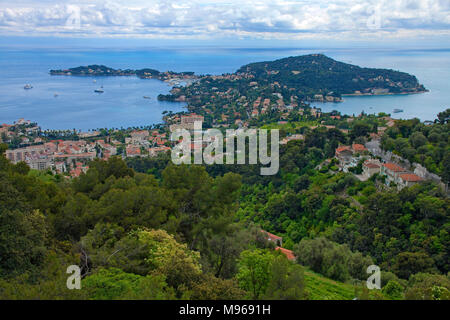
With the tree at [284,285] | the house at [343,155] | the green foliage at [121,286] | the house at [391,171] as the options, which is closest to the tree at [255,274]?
the tree at [284,285]

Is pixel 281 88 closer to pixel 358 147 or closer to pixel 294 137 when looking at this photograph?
pixel 294 137

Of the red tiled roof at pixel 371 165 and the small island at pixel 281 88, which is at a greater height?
the small island at pixel 281 88

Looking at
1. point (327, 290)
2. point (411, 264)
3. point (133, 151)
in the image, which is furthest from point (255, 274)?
point (133, 151)

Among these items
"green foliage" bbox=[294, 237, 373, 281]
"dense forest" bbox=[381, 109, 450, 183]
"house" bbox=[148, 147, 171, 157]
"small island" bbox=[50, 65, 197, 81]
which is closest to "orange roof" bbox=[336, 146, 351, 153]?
"dense forest" bbox=[381, 109, 450, 183]

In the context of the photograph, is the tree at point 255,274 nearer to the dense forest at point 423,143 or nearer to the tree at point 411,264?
the tree at point 411,264

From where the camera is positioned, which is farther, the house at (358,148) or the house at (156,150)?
the house at (156,150)
